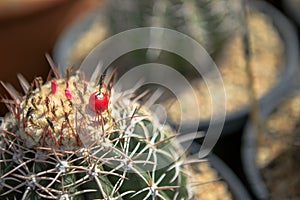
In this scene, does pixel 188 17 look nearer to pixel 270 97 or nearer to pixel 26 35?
pixel 270 97

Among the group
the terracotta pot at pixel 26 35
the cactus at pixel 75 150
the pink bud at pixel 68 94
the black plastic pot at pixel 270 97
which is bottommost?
the black plastic pot at pixel 270 97

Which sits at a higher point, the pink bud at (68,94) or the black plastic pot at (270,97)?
the pink bud at (68,94)

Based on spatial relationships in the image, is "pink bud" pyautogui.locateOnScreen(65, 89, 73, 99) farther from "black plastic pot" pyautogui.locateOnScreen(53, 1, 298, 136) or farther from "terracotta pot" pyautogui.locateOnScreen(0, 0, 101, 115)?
"terracotta pot" pyautogui.locateOnScreen(0, 0, 101, 115)

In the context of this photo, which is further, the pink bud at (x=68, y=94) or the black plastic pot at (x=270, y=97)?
the black plastic pot at (x=270, y=97)

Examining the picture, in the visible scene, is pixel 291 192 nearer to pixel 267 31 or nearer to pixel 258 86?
pixel 258 86

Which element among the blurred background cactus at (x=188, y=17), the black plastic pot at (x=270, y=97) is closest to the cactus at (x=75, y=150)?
the black plastic pot at (x=270, y=97)

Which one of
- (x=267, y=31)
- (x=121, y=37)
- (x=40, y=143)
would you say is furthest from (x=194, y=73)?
(x=40, y=143)

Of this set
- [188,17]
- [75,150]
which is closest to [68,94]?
[75,150]

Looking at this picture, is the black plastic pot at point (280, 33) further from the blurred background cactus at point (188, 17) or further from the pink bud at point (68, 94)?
the pink bud at point (68, 94)
